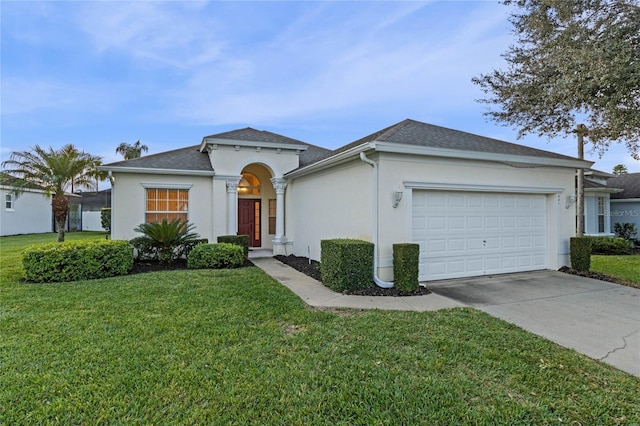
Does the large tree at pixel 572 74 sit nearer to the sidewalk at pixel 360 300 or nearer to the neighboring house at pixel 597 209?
the sidewalk at pixel 360 300

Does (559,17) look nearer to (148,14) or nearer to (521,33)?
(521,33)

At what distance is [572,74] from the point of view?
24.8ft

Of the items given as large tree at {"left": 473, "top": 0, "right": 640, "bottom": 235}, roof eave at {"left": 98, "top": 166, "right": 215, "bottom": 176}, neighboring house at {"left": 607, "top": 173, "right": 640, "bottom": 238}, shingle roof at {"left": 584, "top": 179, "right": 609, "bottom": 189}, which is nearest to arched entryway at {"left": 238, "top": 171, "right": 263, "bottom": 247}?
roof eave at {"left": 98, "top": 166, "right": 215, "bottom": 176}

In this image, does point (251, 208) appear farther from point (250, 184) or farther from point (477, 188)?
point (477, 188)

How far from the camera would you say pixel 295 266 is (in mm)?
10266

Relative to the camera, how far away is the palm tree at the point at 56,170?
43.4 feet

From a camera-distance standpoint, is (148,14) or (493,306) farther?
(148,14)

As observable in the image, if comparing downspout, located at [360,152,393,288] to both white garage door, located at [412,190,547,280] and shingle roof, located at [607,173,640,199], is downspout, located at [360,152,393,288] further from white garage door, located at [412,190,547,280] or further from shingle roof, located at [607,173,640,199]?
shingle roof, located at [607,173,640,199]

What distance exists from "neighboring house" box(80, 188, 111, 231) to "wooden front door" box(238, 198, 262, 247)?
19.4 meters

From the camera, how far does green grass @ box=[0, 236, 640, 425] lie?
2.76m

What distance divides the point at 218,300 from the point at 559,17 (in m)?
11.6

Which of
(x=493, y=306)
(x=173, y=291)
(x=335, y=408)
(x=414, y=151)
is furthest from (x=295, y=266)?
(x=335, y=408)

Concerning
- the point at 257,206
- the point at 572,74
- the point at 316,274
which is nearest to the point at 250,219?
the point at 257,206

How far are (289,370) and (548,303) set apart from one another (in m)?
5.43
